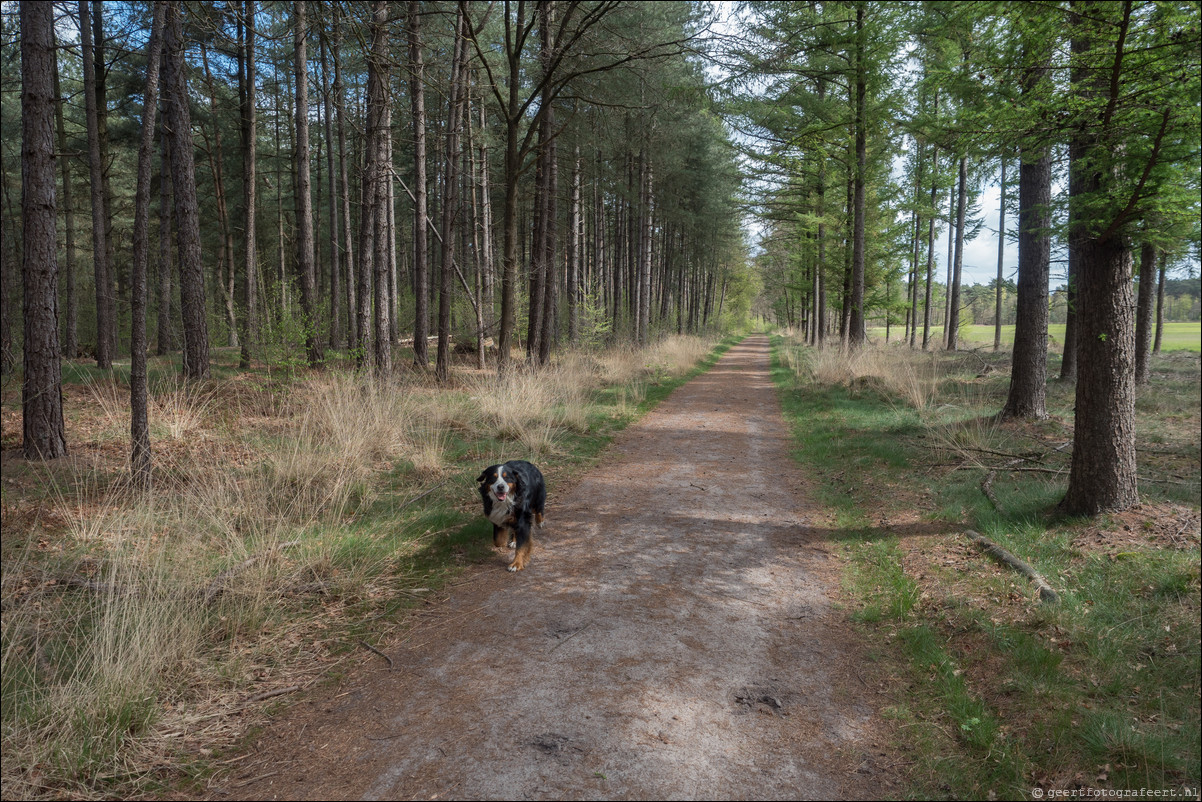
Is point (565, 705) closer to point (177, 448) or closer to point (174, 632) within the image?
point (174, 632)

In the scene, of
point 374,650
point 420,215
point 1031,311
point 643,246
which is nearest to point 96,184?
point 420,215

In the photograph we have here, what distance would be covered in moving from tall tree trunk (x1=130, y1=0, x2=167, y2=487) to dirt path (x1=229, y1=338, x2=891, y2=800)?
3.36 metres

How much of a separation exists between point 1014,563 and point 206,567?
603 cm

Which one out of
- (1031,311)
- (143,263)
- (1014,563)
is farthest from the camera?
(1031,311)

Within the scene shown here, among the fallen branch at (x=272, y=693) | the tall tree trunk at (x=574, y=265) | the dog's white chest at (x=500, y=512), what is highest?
the tall tree trunk at (x=574, y=265)

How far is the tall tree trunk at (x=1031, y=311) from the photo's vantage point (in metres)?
8.98

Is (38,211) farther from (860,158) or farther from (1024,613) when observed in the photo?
(860,158)

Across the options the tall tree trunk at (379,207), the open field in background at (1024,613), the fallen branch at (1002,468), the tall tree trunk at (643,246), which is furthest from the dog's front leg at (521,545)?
the tall tree trunk at (643,246)

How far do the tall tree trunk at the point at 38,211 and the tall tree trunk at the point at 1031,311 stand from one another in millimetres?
12900

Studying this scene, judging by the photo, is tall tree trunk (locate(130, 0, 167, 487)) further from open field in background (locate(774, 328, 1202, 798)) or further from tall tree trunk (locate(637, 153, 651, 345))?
tall tree trunk (locate(637, 153, 651, 345))

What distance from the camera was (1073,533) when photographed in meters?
4.82

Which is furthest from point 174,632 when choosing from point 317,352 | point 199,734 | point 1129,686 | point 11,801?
point 317,352

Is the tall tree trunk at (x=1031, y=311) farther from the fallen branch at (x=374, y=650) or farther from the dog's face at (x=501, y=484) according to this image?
Result: the fallen branch at (x=374, y=650)

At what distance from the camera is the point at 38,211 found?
6.38m
